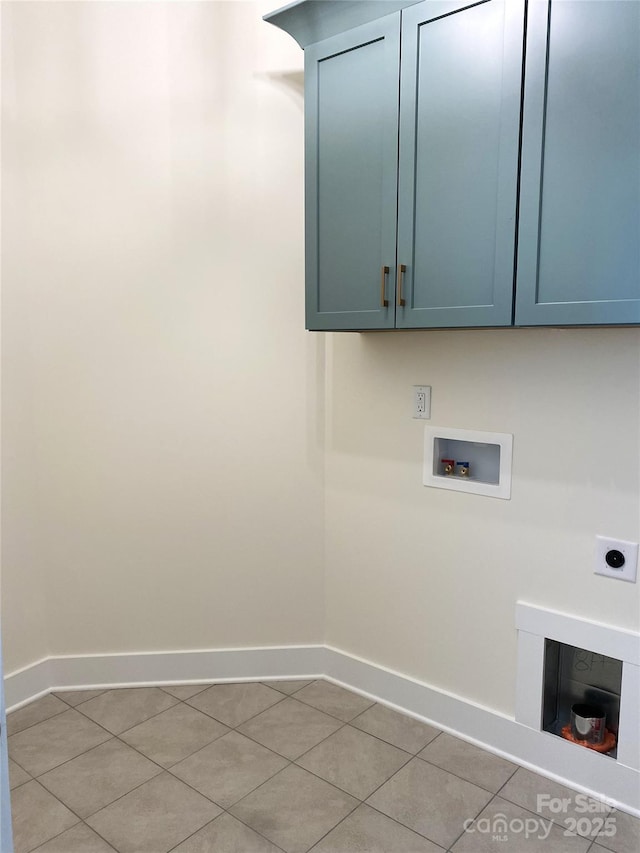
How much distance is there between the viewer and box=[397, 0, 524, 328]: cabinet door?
1812mm

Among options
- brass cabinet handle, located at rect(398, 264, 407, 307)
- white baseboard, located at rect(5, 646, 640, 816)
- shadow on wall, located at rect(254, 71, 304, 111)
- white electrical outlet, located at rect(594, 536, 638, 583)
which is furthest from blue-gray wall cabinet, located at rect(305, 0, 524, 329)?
white baseboard, located at rect(5, 646, 640, 816)

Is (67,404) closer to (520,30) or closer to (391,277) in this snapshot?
(391,277)

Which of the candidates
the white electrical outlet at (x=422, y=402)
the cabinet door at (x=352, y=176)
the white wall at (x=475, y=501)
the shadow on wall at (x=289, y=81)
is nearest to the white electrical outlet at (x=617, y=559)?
the white wall at (x=475, y=501)

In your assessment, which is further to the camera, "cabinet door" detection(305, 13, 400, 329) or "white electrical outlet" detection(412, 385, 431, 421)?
"white electrical outlet" detection(412, 385, 431, 421)

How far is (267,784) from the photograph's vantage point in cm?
212

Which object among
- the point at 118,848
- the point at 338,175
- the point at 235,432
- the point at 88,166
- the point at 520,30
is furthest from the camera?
the point at 235,432

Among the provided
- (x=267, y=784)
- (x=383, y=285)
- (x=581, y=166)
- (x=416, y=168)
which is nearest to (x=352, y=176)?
(x=416, y=168)

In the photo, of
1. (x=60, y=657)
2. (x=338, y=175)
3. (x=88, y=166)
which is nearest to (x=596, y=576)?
(x=338, y=175)

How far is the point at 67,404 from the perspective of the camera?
2613mm

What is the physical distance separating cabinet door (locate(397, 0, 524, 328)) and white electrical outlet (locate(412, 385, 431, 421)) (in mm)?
376

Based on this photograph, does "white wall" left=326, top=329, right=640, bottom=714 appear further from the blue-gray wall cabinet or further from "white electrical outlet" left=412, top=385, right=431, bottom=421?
the blue-gray wall cabinet

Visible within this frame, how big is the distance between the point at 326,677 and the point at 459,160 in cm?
209

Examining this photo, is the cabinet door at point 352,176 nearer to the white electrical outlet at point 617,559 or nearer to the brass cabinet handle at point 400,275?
the brass cabinet handle at point 400,275

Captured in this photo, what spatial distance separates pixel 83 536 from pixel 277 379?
103 cm
